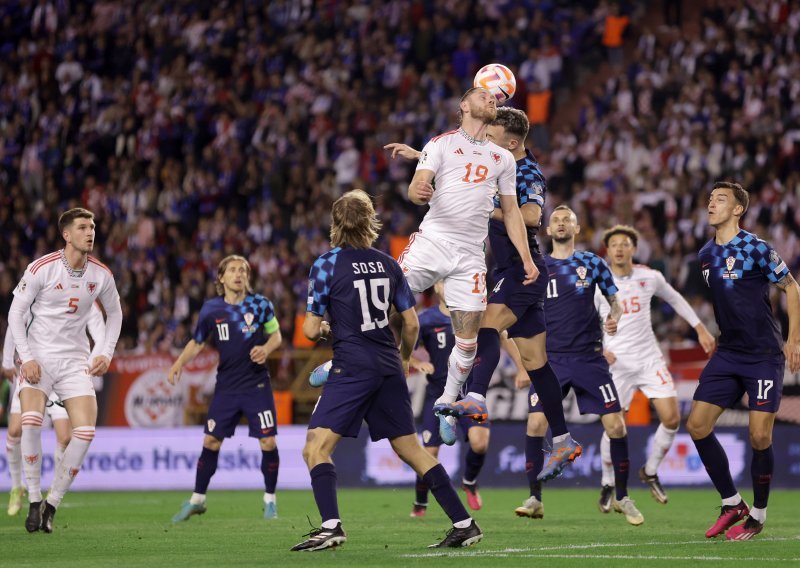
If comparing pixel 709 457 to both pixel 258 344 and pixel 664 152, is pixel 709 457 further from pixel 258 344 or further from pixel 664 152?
pixel 664 152

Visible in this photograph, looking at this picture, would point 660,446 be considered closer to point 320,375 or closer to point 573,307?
point 573,307

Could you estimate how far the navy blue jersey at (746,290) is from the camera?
1078 cm

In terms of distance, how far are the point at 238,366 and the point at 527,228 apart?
4.78 m

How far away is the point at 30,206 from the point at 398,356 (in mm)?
22220

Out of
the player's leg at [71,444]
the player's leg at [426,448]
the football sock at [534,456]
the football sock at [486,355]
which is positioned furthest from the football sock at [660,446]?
the player's leg at [71,444]

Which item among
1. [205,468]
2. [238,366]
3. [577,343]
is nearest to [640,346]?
[577,343]

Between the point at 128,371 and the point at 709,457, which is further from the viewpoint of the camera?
the point at 128,371

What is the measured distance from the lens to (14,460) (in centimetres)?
1575

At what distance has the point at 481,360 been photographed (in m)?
11.0

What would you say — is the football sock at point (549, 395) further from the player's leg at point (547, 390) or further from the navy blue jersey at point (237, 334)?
the navy blue jersey at point (237, 334)

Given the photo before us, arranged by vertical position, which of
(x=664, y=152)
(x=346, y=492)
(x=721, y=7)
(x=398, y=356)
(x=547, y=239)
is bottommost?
(x=346, y=492)

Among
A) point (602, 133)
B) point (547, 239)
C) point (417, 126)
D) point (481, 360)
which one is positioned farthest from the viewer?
point (417, 126)

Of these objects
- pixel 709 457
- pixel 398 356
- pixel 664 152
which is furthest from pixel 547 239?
pixel 398 356

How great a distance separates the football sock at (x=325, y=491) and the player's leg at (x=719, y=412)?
130 inches
